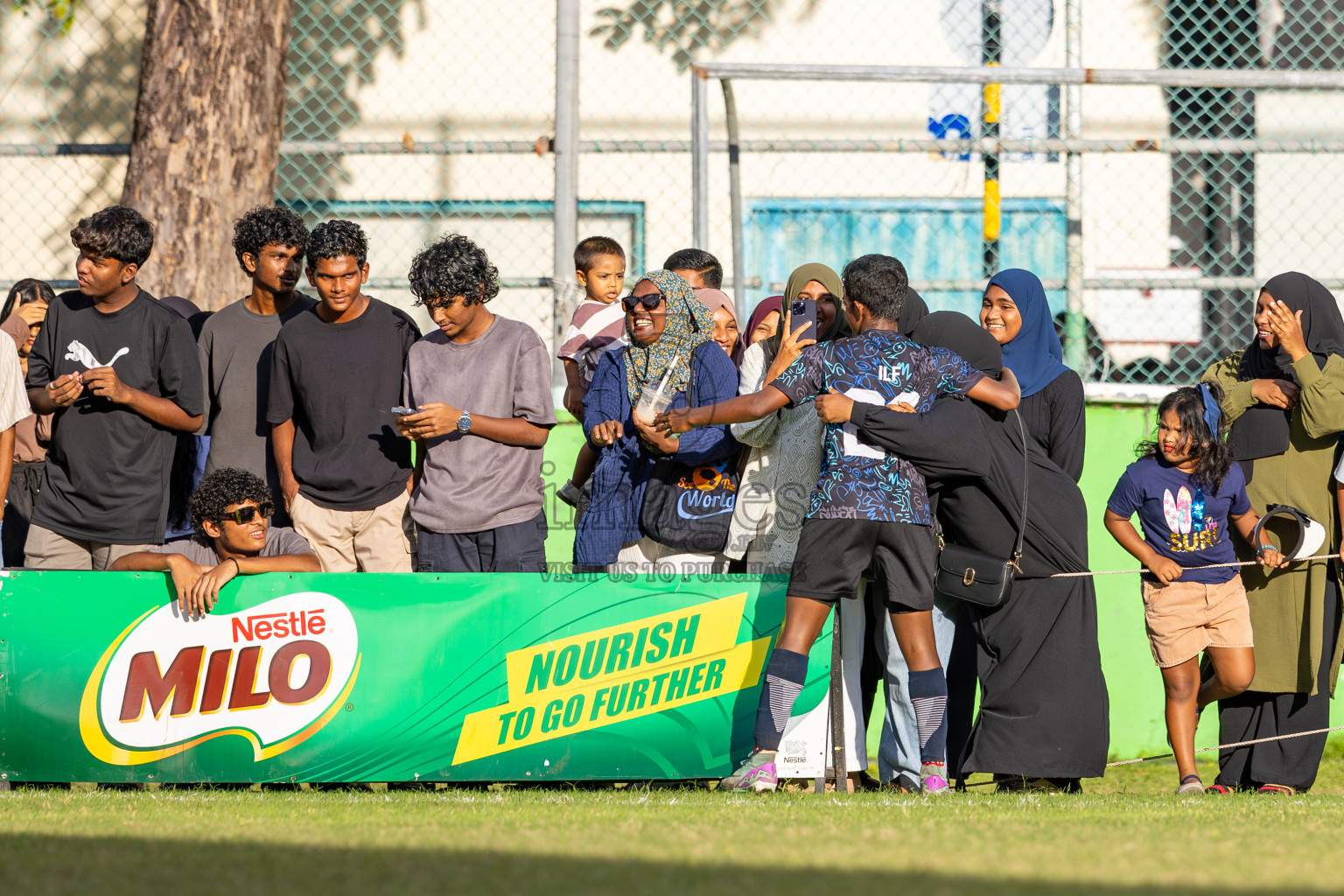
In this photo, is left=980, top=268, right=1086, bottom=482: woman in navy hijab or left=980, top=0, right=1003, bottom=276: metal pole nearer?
left=980, top=268, right=1086, bottom=482: woman in navy hijab

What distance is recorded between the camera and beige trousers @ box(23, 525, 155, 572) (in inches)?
203

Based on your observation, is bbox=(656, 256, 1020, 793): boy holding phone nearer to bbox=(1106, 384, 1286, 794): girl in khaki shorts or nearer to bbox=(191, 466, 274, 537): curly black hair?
bbox=(1106, 384, 1286, 794): girl in khaki shorts

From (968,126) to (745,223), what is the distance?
1.47m

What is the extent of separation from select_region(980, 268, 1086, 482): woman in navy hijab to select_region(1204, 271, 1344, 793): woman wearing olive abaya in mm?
736

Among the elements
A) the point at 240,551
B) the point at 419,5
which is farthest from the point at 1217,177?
the point at 240,551

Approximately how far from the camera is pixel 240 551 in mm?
4855

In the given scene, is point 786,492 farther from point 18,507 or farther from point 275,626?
point 18,507

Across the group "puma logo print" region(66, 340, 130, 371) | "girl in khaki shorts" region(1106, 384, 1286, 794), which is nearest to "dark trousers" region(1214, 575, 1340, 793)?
"girl in khaki shorts" region(1106, 384, 1286, 794)

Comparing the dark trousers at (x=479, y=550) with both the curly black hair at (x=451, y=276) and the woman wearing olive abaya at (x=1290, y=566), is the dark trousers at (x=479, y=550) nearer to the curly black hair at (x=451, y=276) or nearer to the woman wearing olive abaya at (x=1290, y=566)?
the curly black hair at (x=451, y=276)

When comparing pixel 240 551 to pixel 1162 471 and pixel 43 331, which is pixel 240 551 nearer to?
pixel 43 331

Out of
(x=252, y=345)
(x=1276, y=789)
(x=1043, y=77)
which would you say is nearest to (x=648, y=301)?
(x=252, y=345)

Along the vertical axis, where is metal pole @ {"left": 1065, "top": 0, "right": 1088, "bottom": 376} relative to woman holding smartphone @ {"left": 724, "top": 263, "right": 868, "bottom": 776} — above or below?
above

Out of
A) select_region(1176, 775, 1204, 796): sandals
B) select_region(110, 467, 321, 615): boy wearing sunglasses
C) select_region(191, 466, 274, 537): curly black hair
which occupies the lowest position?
select_region(1176, 775, 1204, 796): sandals

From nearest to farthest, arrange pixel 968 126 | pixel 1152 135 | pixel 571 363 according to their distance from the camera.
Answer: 1. pixel 571 363
2. pixel 968 126
3. pixel 1152 135
